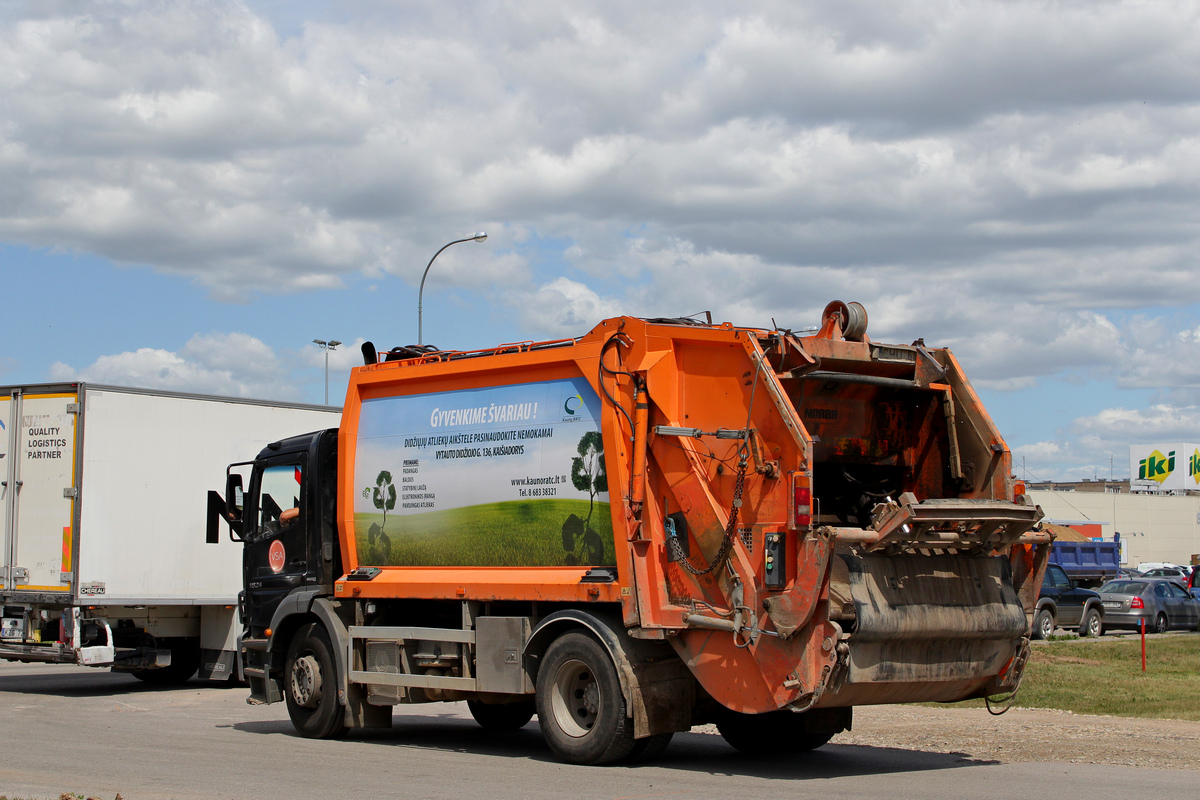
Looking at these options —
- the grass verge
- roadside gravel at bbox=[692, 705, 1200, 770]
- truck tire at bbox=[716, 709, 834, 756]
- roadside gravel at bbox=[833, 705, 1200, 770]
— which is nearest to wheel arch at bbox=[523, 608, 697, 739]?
truck tire at bbox=[716, 709, 834, 756]

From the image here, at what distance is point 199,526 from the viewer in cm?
1727

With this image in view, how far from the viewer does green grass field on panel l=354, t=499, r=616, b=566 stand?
1038 centimetres

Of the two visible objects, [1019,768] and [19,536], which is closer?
[1019,768]

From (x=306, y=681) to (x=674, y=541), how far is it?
431cm

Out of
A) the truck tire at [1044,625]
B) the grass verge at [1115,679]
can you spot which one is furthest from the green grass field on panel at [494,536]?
the truck tire at [1044,625]

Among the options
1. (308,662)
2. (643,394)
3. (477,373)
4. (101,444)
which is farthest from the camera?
(101,444)

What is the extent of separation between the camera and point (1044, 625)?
29.1 meters

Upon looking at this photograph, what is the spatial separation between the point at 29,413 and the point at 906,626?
11915 mm

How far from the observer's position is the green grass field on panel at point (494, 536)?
34.1ft

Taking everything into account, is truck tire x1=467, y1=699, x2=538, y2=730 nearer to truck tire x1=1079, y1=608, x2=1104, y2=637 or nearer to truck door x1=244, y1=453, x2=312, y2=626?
truck door x1=244, y1=453, x2=312, y2=626

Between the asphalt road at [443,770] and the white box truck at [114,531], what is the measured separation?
2488mm

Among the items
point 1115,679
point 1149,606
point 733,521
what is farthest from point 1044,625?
point 733,521

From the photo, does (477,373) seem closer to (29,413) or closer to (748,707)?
(748,707)

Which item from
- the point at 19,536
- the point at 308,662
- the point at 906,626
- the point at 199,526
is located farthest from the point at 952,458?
the point at 19,536
